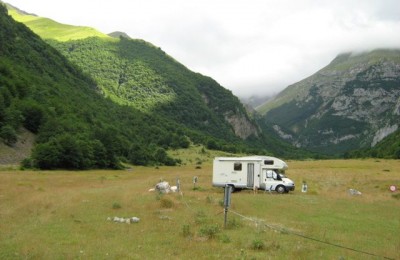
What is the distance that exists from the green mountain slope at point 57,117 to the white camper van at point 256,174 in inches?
1606

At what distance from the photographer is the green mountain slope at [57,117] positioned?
7731 centimetres

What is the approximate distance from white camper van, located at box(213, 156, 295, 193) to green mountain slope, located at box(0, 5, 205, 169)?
4078cm

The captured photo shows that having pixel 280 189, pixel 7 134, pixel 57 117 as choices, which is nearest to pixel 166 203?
pixel 280 189

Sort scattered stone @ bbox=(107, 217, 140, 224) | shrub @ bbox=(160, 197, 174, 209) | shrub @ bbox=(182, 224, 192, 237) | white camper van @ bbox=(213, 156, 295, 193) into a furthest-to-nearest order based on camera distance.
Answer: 1. white camper van @ bbox=(213, 156, 295, 193)
2. shrub @ bbox=(160, 197, 174, 209)
3. scattered stone @ bbox=(107, 217, 140, 224)
4. shrub @ bbox=(182, 224, 192, 237)

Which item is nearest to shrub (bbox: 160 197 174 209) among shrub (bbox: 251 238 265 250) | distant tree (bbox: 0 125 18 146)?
shrub (bbox: 251 238 265 250)

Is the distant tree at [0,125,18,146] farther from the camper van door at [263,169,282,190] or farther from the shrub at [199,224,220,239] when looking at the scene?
the shrub at [199,224,220,239]

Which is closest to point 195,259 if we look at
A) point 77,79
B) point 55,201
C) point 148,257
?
point 148,257

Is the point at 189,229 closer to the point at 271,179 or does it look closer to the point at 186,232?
the point at 186,232

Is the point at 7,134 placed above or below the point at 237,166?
above

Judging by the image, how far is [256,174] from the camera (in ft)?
133

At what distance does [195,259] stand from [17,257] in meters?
5.84

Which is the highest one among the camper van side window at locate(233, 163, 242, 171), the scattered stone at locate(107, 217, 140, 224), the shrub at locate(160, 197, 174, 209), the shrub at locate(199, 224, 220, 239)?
the camper van side window at locate(233, 163, 242, 171)

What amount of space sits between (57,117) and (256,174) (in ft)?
243

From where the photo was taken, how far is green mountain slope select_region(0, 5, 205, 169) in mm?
77312
